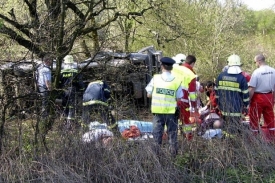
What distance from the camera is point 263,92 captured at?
283 inches

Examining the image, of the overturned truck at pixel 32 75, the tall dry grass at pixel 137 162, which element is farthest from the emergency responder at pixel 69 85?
the tall dry grass at pixel 137 162

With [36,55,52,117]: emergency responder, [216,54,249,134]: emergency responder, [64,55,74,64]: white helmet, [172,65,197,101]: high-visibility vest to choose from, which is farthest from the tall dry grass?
[172,65,197,101]: high-visibility vest

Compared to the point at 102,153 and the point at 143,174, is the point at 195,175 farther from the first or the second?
the point at 102,153

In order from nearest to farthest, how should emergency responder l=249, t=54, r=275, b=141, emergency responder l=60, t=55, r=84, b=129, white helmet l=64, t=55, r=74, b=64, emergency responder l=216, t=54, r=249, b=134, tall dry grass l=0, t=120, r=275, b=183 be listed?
tall dry grass l=0, t=120, r=275, b=183 → emergency responder l=60, t=55, r=84, b=129 → white helmet l=64, t=55, r=74, b=64 → emergency responder l=216, t=54, r=249, b=134 → emergency responder l=249, t=54, r=275, b=141

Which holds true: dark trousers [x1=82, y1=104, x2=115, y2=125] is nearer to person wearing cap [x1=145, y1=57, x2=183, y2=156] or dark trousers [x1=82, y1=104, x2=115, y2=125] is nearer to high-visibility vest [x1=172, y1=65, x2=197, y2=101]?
person wearing cap [x1=145, y1=57, x2=183, y2=156]

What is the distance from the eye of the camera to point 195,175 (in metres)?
4.61

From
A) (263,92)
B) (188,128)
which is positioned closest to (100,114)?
(188,128)

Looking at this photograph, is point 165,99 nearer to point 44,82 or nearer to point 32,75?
point 44,82

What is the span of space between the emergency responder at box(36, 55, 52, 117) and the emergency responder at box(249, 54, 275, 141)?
11.0 ft

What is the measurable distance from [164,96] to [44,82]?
5.13 ft

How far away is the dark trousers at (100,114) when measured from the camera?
5.65 meters

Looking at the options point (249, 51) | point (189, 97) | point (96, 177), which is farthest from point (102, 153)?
point (249, 51)

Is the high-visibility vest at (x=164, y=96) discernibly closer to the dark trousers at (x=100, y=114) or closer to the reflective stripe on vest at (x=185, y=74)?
the dark trousers at (x=100, y=114)

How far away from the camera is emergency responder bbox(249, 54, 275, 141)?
710cm
